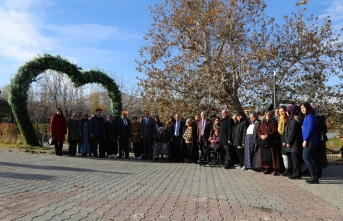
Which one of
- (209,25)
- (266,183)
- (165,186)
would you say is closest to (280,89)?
(209,25)

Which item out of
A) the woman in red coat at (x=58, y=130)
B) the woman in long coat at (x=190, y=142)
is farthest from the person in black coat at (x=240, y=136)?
the woman in red coat at (x=58, y=130)

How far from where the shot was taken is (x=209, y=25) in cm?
1734

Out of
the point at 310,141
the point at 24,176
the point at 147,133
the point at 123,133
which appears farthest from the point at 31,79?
the point at 310,141

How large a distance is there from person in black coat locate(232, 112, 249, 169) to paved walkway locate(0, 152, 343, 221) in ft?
6.03

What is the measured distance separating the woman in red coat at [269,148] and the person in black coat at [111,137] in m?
6.39

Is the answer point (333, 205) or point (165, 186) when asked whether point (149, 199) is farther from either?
point (333, 205)

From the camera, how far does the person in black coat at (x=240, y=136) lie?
36.2 ft

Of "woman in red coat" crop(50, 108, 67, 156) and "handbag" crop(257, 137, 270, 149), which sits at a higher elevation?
"woman in red coat" crop(50, 108, 67, 156)

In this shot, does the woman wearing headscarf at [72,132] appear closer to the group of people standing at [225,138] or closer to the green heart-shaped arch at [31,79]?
the group of people standing at [225,138]

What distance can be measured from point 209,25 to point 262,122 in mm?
8565

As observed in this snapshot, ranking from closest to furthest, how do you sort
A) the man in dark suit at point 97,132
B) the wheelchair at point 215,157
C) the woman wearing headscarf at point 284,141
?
1. the woman wearing headscarf at point 284,141
2. the wheelchair at point 215,157
3. the man in dark suit at point 97,132

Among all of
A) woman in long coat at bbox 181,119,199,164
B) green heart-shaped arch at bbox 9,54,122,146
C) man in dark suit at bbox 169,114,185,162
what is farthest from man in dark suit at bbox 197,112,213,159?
green heart-shaped arch at bbox 9,54,122,146

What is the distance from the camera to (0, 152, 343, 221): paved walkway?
5066 millimetres

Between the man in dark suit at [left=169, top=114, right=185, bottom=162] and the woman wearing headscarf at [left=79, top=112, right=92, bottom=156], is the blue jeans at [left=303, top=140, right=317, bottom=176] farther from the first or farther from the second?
the woman wearing headscarf at [left=79, top=112, right=92, bottom=156]
